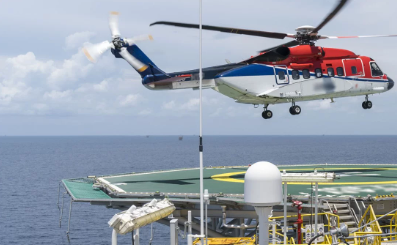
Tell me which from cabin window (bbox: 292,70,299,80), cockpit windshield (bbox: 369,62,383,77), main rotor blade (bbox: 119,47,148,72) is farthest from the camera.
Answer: cockpit windshield (bbox: 369,62,383,77)

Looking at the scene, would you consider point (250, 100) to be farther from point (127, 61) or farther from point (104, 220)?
point (104, 220)

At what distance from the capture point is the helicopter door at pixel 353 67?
2797cm

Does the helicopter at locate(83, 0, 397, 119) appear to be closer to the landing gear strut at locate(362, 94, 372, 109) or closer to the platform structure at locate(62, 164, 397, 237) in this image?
the landing gear strut at locate(362, 94, 372, 109)

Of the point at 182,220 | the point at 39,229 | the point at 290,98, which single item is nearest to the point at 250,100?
the point at 290,98

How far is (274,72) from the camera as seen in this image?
2652 cm

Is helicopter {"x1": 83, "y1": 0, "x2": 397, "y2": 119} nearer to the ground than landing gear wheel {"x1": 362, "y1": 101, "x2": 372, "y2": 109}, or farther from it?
farther from it

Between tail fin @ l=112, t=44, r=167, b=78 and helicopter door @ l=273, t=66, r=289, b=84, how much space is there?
19.5 feet

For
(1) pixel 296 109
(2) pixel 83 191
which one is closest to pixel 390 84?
(1) pixel 296 109

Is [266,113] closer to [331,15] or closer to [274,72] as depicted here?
[274,72]

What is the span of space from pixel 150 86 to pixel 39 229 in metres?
26.3

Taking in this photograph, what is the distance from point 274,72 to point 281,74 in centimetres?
40

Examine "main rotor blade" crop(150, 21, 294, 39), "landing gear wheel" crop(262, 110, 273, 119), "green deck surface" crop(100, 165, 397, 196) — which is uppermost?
"main rotor blade" crop(150, 21, 294, 39)

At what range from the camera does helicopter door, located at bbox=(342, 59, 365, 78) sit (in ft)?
91.8

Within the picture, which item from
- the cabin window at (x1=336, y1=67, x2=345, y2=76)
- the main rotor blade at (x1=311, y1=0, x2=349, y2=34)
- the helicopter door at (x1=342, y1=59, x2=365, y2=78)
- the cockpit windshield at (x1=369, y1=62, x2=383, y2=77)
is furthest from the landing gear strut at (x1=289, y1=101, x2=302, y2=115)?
the cockpit windshield at (x1=369, y1=62, x2=383, y2=77)
